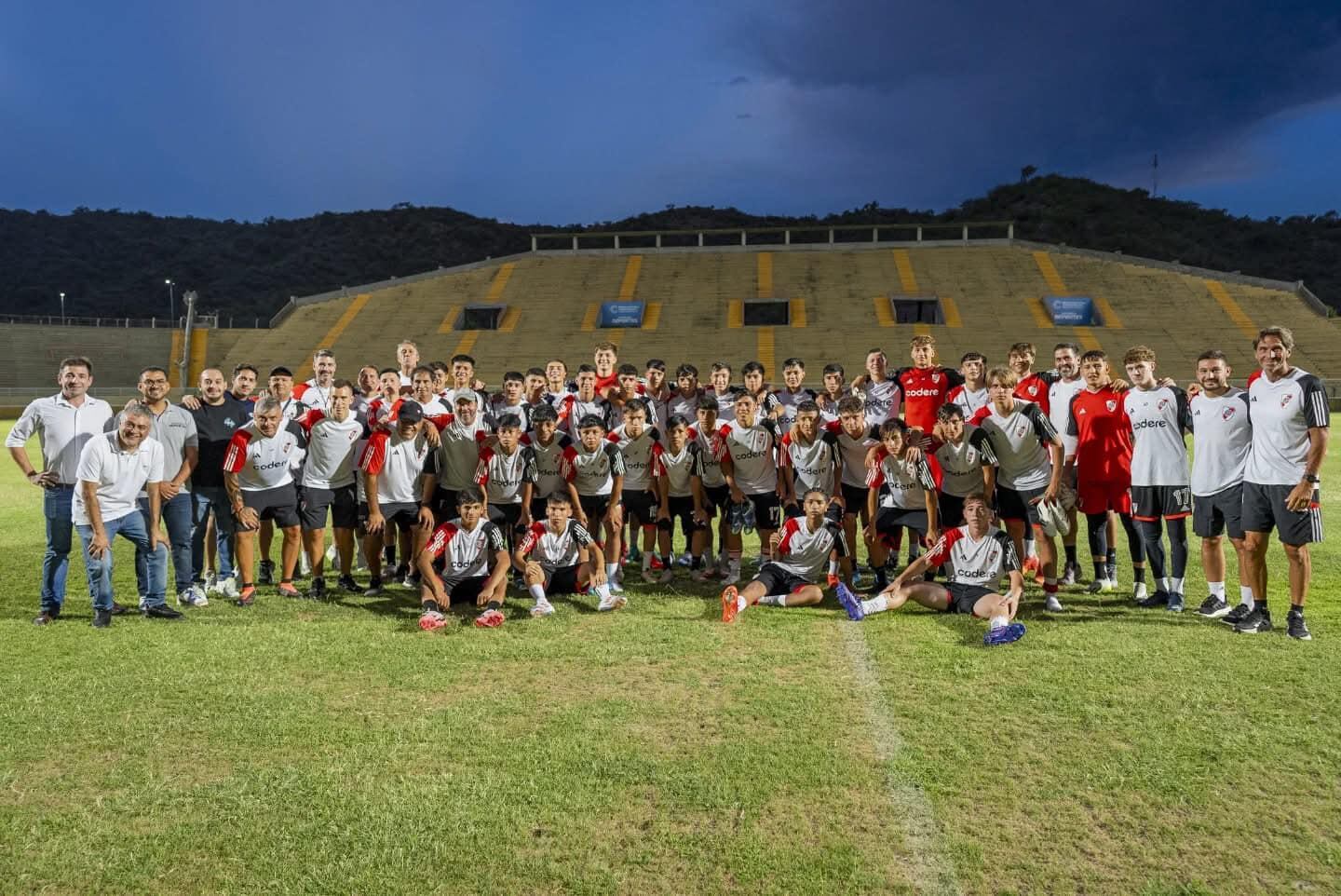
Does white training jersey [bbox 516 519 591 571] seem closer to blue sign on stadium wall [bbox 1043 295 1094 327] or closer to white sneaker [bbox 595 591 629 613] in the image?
white sneaker [bbox 595 591 629 613]

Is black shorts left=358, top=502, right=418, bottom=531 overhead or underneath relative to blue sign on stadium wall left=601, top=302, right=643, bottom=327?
underneath

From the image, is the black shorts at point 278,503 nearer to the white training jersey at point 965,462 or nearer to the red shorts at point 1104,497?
the white training jersey at point 965,462

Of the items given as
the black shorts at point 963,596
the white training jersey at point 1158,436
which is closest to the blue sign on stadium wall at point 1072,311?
the white training jersey at point 1158,436

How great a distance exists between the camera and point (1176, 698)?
445 centimetres

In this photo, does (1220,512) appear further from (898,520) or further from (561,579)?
(561,579)

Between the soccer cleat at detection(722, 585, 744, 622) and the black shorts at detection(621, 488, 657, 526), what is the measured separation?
1.69m

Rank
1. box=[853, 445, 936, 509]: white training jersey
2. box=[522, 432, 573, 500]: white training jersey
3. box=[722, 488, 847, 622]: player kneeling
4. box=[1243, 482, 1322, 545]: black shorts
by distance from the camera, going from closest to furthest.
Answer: box=[1243, 482, 1322, 545]: black shorts → box=[722, 488, 847, 622]: player kneeling → box=[853, 445, 936, 509]: white training jersey → box=[522, 432, 573, 500]: white training jersey

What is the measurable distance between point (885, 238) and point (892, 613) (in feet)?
138

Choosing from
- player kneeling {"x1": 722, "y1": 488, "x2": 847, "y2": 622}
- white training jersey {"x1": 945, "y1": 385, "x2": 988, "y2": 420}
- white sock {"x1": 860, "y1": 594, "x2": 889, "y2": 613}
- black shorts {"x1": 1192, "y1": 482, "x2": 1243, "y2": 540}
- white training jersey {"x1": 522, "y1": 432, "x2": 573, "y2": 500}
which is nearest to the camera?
black shorts {"x1": 1192, "y1": 482, "x2": 1243, "y2": 540}

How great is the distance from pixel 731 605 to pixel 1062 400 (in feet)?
13.6

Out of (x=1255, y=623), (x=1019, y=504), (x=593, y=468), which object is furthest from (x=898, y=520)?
(x=593, y=468)

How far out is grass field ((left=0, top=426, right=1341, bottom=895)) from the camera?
2934 millimetres

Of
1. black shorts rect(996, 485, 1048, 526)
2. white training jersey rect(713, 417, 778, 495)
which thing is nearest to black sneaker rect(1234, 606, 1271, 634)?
black shorts rect(996, 485, 1048, 526)

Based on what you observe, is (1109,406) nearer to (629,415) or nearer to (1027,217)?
(629,415)
